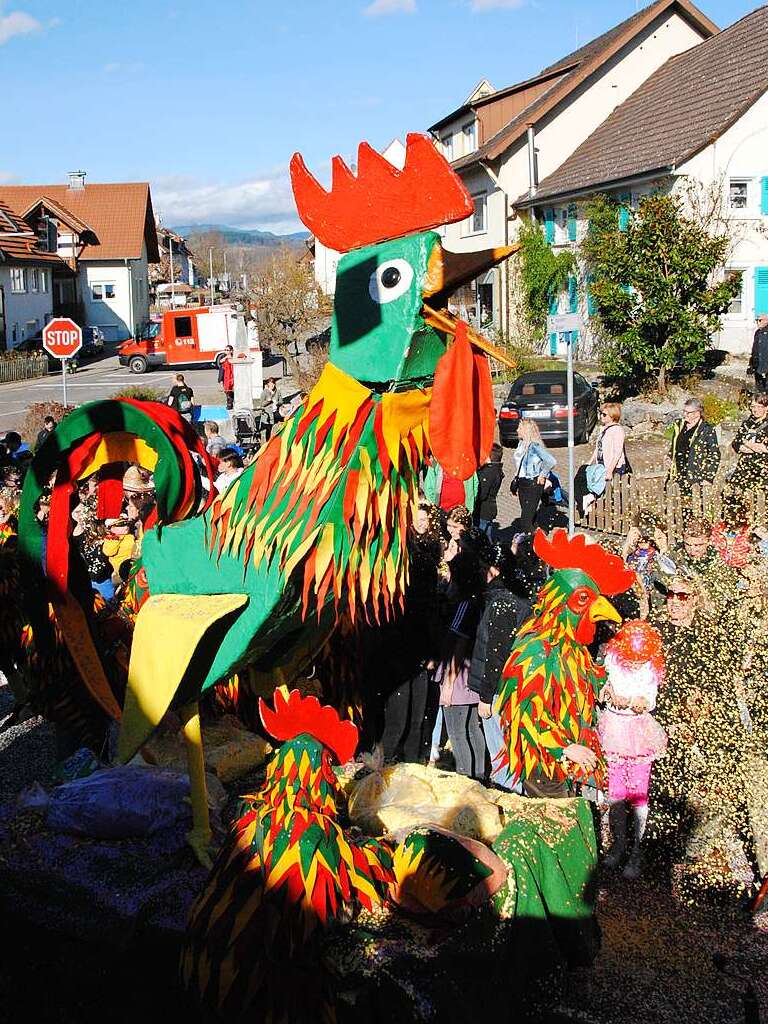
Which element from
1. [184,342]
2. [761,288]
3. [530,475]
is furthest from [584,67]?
[530,475]

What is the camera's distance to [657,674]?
4.80 m

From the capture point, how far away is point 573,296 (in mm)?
25297

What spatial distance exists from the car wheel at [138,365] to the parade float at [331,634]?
95.9 ft

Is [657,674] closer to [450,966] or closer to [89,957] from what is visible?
[450,966]

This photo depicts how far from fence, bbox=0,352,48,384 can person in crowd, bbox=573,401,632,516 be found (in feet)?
85.3

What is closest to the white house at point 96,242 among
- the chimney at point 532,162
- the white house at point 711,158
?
the chimney at point 532,162

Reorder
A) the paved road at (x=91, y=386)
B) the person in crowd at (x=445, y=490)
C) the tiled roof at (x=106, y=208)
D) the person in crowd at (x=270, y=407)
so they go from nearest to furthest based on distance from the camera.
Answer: the person in crowd at (x=445, y=490), the person in crowd at (x=270, y=407), the paved road at (x=91, y=386), the tiled roof at (x=106, y=208)

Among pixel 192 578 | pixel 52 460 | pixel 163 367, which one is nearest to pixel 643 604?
pixel 192 578

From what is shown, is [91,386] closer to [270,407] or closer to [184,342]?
[184,342]

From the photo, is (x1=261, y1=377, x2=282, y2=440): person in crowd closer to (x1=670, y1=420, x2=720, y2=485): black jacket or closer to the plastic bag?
(x1=670, y1=420, x2=720, y2=485): black jacket

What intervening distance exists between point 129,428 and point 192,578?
706 mm

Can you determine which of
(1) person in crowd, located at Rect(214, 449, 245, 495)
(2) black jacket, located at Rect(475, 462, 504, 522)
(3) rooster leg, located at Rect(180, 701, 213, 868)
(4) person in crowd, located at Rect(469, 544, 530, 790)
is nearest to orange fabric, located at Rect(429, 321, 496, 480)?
(3) rooster leg, located at Rect(180, 701, 213, 868)

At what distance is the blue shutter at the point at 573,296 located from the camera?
2503cm

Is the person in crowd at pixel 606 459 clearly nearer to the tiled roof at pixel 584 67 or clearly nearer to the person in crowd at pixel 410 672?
the person in crowd at pixel 410 672
